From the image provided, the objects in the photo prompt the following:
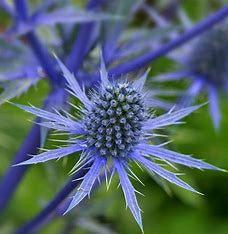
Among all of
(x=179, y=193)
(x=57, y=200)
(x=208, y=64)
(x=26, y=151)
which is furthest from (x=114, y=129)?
(x=179, y=193)

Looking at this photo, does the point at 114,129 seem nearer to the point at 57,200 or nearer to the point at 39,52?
the point at 57,200

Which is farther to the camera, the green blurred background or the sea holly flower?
the green blurred background

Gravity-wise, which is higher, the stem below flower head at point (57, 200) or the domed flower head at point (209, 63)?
the domed flower head at point (209, 63)

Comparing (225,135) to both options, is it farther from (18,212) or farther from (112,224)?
(18,212)

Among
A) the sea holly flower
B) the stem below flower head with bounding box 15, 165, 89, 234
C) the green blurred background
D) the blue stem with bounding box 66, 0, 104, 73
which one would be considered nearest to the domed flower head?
the sea holly flower

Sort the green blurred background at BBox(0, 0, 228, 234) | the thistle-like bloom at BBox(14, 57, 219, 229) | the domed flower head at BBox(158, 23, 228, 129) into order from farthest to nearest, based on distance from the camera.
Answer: the green blurred background at BBox(0, 0, 228, 234)
the domed flower head at BBox(158, 23, 228, 129)
the thistle-like bloom at BBox(14, 57, 219, 229)

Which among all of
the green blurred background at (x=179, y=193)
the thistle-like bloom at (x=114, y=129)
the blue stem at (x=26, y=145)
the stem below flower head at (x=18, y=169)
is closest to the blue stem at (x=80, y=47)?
the blue stem at (x=26, y=145)

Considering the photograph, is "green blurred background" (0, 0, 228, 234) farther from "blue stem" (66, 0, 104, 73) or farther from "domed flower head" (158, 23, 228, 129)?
"blue stem" (66, 0, 104, 73)

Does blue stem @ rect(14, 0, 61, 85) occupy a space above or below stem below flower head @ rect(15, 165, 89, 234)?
above

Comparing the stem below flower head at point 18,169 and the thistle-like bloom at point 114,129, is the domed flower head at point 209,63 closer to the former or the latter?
the stem below flower head at point 18,169
